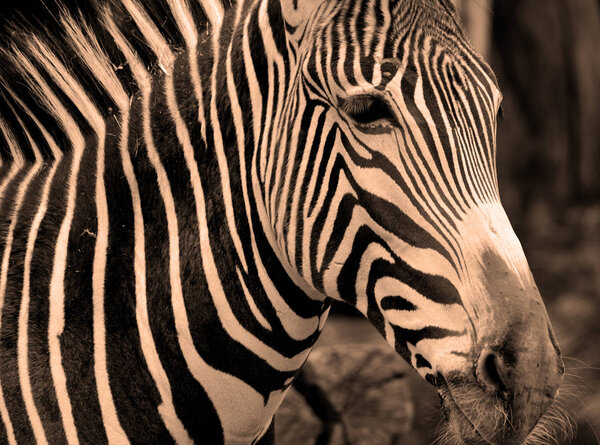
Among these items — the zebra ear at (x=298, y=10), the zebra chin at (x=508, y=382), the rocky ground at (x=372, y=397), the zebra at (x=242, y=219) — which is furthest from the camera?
the rocky ground at (x=372, y=397)

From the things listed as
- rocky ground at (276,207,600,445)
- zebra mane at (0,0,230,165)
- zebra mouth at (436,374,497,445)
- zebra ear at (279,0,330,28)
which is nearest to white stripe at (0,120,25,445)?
zebra mane at (0,0,230,165)

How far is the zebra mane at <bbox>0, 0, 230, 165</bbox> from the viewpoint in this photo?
7.87ft

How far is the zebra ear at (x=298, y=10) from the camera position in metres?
2.13

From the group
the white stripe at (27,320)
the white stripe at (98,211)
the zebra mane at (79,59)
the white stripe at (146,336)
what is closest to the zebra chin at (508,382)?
the white stripe at (146,336)

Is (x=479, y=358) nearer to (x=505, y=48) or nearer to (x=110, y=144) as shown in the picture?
(x=110, y=144)

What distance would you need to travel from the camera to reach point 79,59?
8.00 ft

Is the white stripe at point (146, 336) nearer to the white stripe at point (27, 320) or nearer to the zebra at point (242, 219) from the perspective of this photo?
the zebra at point (242, 219)

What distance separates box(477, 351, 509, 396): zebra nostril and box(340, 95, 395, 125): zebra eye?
0.68 m

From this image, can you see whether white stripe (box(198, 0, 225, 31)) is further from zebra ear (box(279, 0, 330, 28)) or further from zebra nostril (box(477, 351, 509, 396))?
zebra nostril (box(477, 351, 509, 396))

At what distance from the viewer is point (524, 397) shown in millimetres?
1804

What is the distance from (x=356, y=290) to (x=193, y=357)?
22.3 inches

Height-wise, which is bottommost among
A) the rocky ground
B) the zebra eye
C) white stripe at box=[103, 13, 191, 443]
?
the rocky ground

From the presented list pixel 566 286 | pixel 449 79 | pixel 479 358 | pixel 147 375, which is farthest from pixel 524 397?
pixel 566 286

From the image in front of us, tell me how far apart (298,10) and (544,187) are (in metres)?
4.76
